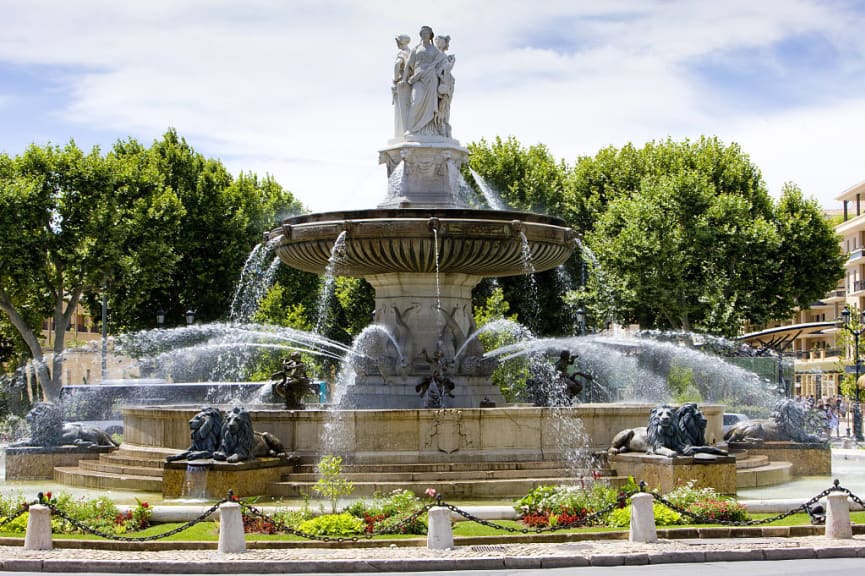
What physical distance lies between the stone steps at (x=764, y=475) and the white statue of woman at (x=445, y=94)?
26.4 ft

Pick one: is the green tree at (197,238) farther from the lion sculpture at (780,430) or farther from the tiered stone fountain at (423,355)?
the lion sculpture at (780,430)

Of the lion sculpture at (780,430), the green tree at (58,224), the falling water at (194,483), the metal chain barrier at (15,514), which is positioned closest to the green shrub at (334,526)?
the falling water at (194,483)

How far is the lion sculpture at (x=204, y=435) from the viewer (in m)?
16.1

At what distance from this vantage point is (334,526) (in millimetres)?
13094

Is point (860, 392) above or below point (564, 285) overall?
below

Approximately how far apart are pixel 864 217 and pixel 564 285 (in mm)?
35170

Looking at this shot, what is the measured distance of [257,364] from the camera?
144ft

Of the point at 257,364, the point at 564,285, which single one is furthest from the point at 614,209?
the point at 257,364

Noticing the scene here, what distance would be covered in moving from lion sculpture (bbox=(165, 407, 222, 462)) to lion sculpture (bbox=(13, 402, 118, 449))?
4.87 meters

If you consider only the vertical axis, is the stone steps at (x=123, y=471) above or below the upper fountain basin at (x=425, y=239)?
below

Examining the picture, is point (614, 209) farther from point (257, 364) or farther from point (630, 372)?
point (257, 364)

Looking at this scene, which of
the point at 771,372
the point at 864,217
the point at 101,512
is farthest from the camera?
the point at 864,217

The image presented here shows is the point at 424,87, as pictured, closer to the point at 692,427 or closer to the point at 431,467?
the point at 431,467

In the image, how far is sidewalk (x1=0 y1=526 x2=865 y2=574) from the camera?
11883 millimetres
